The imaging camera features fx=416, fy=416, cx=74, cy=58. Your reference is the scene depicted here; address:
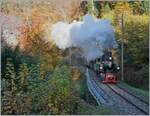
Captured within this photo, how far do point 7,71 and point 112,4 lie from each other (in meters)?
1.68

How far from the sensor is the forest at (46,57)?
4812 mm

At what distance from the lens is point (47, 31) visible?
547 centimetres

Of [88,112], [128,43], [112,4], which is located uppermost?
[112,4]

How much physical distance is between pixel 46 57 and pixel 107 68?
180 inches

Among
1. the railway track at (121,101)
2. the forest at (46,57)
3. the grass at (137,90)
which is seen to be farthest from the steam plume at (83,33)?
the grass at (137,90)

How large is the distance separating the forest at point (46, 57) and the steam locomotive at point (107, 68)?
49.9 inches

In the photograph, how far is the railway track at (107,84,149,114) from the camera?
18.2 ft

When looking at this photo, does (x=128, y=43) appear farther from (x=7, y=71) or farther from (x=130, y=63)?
(x=7, y=71)

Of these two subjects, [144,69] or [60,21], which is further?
[144,69]

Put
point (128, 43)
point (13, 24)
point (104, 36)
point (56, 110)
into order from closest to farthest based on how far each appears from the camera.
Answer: point (56, 110) → point (13, 24) → point (104, 36) → point (128, 43)

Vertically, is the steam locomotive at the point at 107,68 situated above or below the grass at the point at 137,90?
above

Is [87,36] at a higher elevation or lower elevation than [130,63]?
higher

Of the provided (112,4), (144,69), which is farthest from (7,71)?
(144,69)

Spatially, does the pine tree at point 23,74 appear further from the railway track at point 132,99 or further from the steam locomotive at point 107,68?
the steam locomotive at point 107,68
